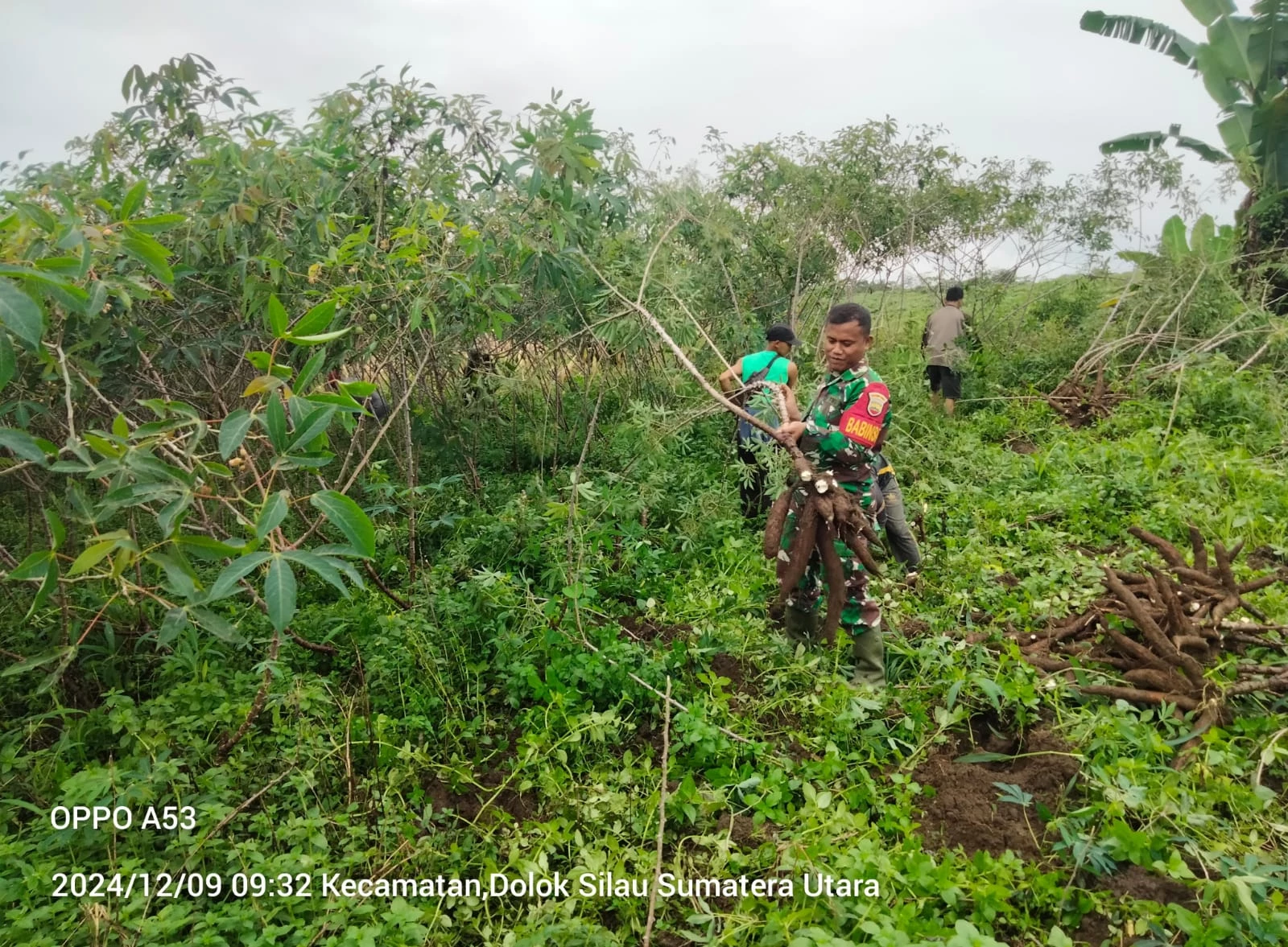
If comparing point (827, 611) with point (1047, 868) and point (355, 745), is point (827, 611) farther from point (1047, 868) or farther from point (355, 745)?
point (355, 745)

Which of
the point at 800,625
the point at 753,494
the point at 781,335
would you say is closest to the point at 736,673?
the point at 800,625

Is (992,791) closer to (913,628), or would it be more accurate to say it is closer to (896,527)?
(913,628)

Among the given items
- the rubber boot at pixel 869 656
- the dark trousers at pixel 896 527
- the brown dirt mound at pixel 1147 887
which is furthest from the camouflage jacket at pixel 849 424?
the brown dirt mound at pixel 1147 887

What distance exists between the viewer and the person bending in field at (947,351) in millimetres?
6570

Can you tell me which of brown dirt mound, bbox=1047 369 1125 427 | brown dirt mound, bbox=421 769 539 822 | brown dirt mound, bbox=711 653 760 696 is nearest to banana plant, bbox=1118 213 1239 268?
brown dirt mound, bbox=1047 369 1125 427

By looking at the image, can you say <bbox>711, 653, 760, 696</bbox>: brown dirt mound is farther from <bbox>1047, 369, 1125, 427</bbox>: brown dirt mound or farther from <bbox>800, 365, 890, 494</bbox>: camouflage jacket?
<bbox>1047, 369, 1125, 427</bbox>: brown dirt mound

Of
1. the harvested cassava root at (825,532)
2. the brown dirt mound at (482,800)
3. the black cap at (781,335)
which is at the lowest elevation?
the brown dirt mound at (482,800)

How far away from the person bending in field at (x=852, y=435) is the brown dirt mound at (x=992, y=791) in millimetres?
483

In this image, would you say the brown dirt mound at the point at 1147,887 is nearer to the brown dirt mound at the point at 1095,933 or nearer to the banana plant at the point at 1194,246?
the brown dirt mound at the point at 1095,933

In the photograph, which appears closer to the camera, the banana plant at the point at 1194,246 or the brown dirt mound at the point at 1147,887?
the brown dirt mound at the point at 1147,887

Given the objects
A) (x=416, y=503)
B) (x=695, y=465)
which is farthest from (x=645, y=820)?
(x=695, y=465)

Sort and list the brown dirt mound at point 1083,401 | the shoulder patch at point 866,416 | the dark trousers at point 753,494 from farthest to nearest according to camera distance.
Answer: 1. the brown dirt mound at point 1083,401
2. the dark trousers at point 753,494
3. the shoulder patch at point 866,416

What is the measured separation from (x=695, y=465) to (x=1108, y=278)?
7234 millimetres

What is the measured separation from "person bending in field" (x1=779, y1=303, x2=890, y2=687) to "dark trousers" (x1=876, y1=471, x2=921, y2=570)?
68 cm
